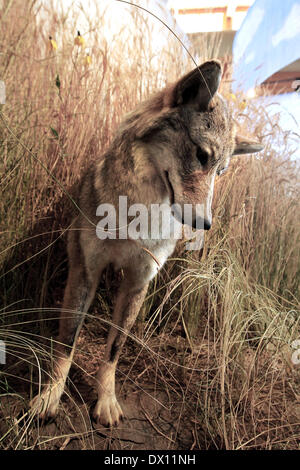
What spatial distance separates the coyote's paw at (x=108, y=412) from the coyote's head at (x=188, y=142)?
85 centimetres

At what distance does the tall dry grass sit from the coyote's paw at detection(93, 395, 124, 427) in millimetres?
83

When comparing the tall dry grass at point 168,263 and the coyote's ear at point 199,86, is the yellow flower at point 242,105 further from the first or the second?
the coyote's ear at point 199,86

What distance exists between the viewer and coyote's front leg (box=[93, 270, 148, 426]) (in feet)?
4.64

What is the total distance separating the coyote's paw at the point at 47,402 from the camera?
1296 mm

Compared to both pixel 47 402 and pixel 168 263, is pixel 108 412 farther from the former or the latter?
pixel 168 263

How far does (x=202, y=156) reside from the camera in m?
1.22

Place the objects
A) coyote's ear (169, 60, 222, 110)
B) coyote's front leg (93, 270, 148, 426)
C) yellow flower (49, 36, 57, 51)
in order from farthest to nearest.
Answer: yellow flower (49, 36, 57, 51) → coyote's front leg (93, 270, 148, 426) → coyote's ear (169, 60, 222, 110)

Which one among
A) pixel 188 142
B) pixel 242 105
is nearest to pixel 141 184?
pixel 188 142

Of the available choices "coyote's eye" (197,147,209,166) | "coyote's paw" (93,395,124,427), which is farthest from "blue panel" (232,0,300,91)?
"coyote's paw" (93,395,124,427)

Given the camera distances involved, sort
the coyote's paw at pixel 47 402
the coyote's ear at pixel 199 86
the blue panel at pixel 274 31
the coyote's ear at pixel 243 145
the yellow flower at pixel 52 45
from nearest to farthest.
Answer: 1. the coyote's ear at pixel 199 86
2. the coyote's paw at pixel 47 402
3. the coyote's ear at pixel 243 145
4. the blue panel at pixel 274 31
5. the yellow flower at pixel 52 45

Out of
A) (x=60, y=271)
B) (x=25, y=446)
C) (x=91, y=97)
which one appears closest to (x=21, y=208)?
(x=60, y=271)

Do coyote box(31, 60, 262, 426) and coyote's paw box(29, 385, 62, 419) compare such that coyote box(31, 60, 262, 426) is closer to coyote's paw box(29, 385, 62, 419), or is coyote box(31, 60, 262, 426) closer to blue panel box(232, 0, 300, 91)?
coyote's paw box(29, 385, 62, 419)

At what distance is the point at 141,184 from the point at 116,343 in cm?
74

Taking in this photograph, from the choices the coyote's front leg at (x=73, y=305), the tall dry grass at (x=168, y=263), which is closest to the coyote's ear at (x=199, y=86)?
the tall dry grass at (x=168, y=263)
